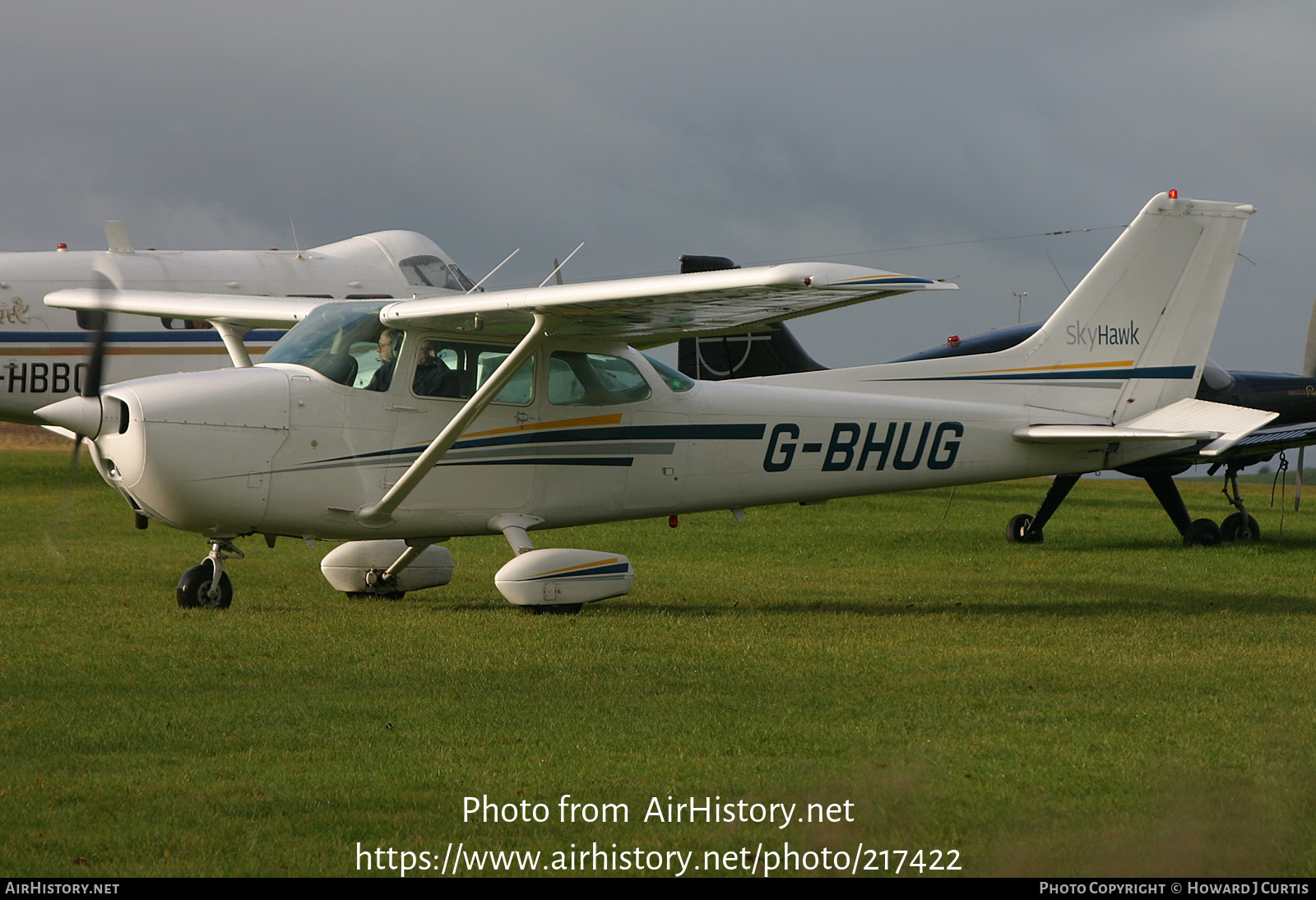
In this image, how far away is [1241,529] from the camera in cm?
1694

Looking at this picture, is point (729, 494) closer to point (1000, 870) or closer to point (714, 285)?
point (714, 285)

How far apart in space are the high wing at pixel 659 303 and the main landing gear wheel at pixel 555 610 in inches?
82.1

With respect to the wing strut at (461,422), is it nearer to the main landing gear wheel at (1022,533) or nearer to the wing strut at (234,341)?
the wing strut at (234,341)

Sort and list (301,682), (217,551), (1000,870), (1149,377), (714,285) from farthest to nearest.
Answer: (1149,377) → (217,551) → (714,285) → (301,682) → (1000,870)

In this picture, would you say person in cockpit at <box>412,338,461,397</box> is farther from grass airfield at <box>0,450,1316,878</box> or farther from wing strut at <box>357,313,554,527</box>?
grass airfield at <box>0,450,1316,878</box>

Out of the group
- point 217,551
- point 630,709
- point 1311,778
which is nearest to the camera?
point 1311,778

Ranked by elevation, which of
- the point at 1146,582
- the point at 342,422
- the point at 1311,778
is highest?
the point at 342,422

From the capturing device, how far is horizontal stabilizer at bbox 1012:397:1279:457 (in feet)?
36.5

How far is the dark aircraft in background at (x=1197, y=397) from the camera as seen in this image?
16.3 meters

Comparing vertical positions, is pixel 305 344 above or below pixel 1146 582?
above

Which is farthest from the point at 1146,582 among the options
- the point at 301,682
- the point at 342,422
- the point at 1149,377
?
the point at 301,682

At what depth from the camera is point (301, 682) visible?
22.4 ft

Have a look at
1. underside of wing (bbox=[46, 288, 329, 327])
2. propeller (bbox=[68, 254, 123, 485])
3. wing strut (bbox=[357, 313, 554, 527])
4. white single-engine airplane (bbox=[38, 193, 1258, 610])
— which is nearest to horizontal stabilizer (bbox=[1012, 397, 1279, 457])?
white single-engine airplane (bbox=[38, 193, 1258, 610])
